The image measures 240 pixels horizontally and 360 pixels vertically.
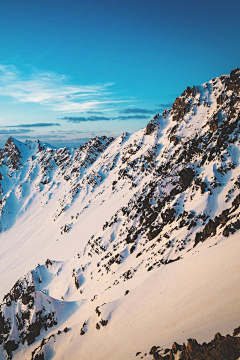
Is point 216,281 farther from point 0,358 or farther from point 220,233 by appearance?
Result: point 0,358

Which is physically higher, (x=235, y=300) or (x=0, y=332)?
(x=235, y=300)

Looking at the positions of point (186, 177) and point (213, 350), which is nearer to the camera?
point (213, 350)

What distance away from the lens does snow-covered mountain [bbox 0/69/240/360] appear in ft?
107

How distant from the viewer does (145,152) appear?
15912 cm

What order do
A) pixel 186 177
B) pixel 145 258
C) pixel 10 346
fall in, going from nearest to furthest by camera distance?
pixel 10 346 → pixel 145 258 → pixel 186 177

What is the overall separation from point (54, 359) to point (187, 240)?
4232 cm

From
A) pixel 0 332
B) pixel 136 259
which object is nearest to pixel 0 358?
pixel 0 332

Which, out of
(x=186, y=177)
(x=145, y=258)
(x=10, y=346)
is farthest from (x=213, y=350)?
(x=186, y=177)

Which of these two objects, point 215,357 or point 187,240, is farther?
point 187,240

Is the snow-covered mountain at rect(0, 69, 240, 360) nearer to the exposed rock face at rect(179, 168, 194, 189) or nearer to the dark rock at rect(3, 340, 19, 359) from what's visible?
the dark rock at rect(3, 340, 19, 359)

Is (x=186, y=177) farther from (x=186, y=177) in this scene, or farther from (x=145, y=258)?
(x=145, y=258)

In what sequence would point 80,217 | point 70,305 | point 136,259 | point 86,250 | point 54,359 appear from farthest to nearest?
point 80,217
point 86,250
point 136,259
point 70,305
point 54,359

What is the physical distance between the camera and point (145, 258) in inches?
2554

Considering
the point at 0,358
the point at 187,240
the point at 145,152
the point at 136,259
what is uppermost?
the point at 145,152
